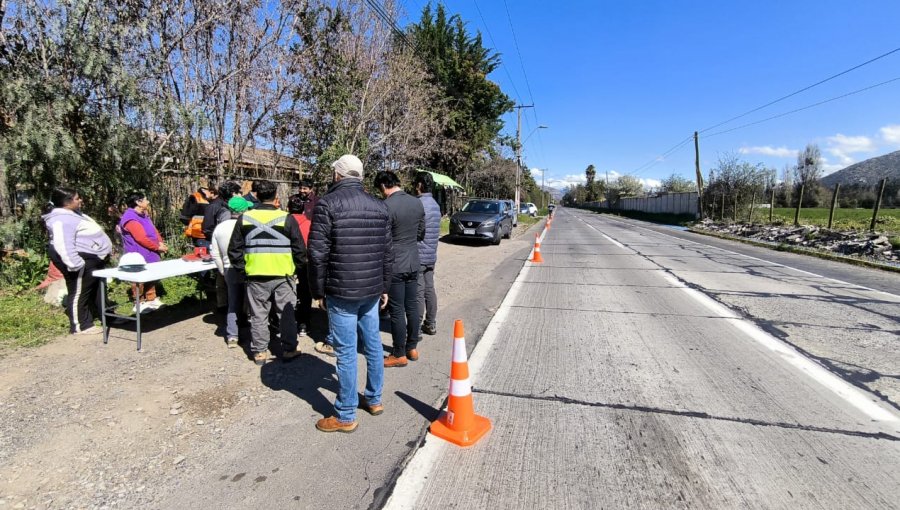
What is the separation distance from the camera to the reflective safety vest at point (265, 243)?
3971 mm

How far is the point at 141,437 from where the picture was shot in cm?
296

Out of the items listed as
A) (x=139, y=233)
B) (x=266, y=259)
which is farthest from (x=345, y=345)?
(x=139, y=233)

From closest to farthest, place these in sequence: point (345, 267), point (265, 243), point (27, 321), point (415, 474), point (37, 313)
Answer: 1. point (415, 474)
2. point (345, 267)
3. point (265, 243)
4. point (27, 321)
5. point (37, 313)

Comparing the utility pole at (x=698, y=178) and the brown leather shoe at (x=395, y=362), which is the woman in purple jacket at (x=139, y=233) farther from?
the utility pole at (x=698, y=178)

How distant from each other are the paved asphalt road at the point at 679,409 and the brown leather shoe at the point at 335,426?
0.56 m

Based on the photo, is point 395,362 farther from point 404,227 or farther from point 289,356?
point 404,227

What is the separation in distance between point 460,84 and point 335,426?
90.6 feet

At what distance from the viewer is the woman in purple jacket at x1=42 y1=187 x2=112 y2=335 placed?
4648 millimetres

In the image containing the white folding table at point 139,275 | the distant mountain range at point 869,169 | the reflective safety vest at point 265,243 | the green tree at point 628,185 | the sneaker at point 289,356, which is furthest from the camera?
the green tree at point 628,185

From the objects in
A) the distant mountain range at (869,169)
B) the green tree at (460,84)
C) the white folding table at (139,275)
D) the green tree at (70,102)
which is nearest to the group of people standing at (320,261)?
the white folding table at (139,275)

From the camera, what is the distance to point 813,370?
418cm

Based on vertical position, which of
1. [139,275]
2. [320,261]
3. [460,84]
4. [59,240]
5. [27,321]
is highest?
[460,84]

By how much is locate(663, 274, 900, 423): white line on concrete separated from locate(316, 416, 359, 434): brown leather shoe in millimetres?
3883

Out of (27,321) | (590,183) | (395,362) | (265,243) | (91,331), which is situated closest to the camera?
(265,243)
